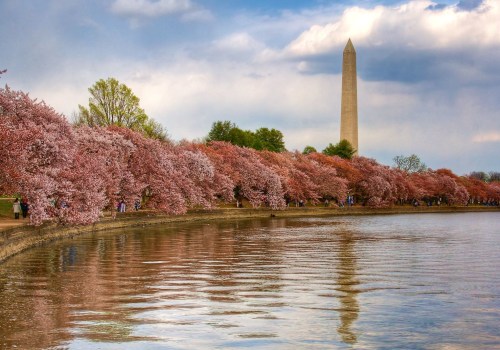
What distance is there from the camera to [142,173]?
217ft

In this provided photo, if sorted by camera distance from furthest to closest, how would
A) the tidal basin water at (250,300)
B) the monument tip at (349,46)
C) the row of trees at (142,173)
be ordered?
the monument tip at (349,46) < the row of trees at (142,173) < the tidal basin water at (250,300)

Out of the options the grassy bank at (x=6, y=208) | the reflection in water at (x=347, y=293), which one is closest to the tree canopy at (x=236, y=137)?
the grassy bank at (x=6, y=208)

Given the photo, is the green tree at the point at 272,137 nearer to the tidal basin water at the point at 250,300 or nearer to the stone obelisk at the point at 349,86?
the stone obelisk at the point at 349,86

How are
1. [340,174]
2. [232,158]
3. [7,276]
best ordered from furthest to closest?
[340,174]
[232,158]
[7,276]

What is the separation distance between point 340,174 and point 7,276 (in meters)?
97.4

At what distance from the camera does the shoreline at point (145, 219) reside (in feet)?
109

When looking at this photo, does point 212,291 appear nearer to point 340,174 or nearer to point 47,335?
point 47,335

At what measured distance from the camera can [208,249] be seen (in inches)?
1433

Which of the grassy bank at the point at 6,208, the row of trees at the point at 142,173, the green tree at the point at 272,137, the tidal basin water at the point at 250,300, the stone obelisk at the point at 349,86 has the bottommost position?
the tidal basin water at the point at 250,300

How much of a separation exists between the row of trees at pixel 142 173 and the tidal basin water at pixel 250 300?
20.8 feet

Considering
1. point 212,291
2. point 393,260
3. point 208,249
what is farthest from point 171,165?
point 212,291

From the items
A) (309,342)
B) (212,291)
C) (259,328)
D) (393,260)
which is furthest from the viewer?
(393,260)

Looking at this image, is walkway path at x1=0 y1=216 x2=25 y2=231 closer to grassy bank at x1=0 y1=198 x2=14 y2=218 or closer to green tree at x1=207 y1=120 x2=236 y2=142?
grassy bank at x1=0 y1=198 x2=14 y2=218

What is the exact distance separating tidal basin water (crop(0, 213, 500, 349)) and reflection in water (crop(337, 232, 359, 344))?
4cm
